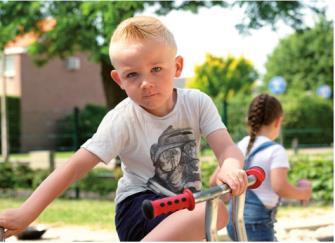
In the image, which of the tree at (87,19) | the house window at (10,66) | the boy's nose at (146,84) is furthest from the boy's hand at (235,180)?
the house window at (10,66)

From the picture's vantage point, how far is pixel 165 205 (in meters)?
1.63

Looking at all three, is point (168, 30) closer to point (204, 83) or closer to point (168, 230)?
point (168, 230)

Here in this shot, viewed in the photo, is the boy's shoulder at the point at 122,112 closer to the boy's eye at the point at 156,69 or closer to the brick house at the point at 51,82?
the boy's eye at the point at 156,69

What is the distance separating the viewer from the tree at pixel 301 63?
163ft

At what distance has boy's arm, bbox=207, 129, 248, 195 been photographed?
1.94 m

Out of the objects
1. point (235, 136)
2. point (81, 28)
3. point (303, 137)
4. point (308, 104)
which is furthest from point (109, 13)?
point (308, 104)

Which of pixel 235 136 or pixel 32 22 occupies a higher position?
pixel 32 22

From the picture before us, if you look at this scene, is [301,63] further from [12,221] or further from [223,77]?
[12,221]

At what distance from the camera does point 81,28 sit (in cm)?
1220

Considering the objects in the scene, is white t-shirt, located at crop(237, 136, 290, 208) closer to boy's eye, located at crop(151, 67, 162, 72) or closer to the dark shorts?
the dark shorts

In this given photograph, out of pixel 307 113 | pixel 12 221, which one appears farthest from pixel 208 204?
pixel 307 113

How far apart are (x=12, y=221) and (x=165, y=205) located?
0.71 m

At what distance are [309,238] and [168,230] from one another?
5073 mm

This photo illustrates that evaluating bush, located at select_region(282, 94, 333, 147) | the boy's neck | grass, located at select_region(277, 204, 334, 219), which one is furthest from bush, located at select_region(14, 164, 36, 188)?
bush, located at select_region(282, 94, 333, 147)
